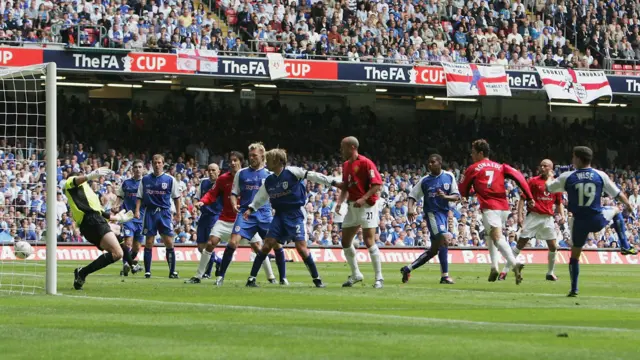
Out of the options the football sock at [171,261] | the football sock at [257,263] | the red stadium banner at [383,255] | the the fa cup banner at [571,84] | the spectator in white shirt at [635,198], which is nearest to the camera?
the football sock at [257,263]

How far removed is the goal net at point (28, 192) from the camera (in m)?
15.9

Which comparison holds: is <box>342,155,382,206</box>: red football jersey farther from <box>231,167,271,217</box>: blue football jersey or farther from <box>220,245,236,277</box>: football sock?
<box>220,245,236,277</box>: football sock

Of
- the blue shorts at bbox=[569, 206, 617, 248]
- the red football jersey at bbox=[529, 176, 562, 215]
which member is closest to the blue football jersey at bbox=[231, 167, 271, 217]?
the blue shorts at bbox=[569, 206, 617, 248]

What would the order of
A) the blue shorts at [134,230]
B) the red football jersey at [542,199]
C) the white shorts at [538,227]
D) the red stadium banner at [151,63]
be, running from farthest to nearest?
the red stadium banner at [151,63], the blue shorts at [134,230], the red football jersey at [542,199], the white shorts at [538,227]

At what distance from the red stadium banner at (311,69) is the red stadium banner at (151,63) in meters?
3.98

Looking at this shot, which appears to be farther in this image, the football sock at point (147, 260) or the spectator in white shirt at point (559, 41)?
the spectator in white shirt at point (559, 41)

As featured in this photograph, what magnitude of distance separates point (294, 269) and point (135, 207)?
5.06 meters

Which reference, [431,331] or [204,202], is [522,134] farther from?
[431,331]

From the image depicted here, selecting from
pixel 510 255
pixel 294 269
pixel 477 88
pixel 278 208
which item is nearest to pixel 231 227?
pixel 278 208

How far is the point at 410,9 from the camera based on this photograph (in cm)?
4600

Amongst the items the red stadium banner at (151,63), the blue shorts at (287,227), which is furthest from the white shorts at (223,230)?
the red stadium banner at (151,63)

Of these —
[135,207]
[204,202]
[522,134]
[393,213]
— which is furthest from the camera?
[522,134]

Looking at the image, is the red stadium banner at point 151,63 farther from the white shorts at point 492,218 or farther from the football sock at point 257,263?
the football sock at point 257,263

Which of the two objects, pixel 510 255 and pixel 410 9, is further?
pixel 410 9
